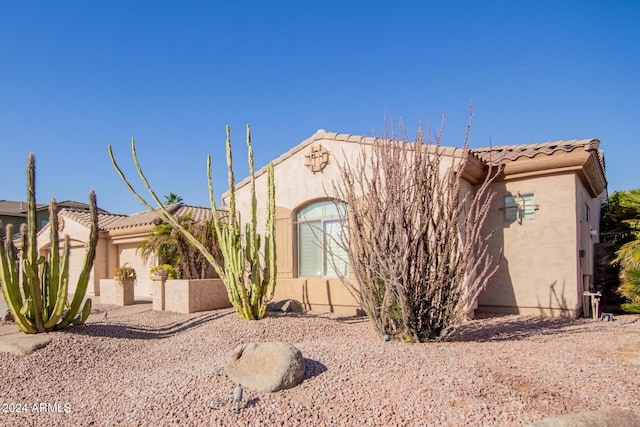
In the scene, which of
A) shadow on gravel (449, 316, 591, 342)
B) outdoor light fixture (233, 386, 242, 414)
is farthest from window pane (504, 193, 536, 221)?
outdoor light fixture (233, 386, 242, 414)

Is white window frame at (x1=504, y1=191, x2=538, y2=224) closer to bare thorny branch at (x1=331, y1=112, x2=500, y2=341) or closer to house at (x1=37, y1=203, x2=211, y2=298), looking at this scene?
bare thorny branch at (x1=331, y1=112, x2=500, y2=341)

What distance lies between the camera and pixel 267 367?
14.6ft

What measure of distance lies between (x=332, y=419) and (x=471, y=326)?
4.72m

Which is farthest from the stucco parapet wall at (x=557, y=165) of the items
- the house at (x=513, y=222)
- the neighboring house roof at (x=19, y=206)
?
the neighboring house roof at (x=19, y=206)

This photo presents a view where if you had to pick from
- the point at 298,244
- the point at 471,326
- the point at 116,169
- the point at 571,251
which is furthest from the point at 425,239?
the point at 116,169

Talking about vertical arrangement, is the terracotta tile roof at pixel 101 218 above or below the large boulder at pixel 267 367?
above

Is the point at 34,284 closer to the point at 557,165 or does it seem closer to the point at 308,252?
the point at 308,252

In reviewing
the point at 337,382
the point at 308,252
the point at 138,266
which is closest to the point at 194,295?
the point at 308,252

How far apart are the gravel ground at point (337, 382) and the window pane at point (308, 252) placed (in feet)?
10.8

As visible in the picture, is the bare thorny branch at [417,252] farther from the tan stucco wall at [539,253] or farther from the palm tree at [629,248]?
the palm tree at [629,248]

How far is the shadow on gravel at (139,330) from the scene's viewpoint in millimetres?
7242

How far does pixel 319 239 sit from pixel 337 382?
5653 millimetres

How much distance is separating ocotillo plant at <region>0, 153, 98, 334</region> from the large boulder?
12.9ft

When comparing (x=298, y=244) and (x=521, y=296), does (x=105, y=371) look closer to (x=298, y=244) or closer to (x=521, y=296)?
(x=298, y=244)
